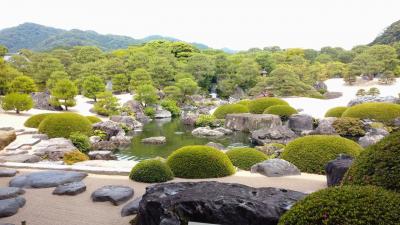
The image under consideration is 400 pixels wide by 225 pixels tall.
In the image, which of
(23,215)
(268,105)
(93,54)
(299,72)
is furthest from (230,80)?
(23,215)

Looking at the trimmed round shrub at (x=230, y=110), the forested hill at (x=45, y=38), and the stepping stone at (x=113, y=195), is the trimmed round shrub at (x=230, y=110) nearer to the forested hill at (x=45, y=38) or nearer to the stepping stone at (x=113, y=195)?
the stepping stone at (x=113, y=195)

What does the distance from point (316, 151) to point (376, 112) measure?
43.6ft

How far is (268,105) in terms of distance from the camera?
25.2m

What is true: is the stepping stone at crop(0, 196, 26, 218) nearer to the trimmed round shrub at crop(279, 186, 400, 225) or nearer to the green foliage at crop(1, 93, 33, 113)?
the trimmed round shrub at crop(279, 186, 400, 225)

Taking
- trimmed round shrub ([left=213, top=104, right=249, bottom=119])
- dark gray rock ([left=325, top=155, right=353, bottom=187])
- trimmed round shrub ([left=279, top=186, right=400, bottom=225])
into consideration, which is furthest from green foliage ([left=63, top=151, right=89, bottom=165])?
trimmed round shrub ([left=213, top=104, right=249, bottom=119])

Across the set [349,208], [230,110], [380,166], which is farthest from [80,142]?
[349,208]

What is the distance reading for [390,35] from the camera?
187 ft

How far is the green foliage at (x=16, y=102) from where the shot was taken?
20688 millimetres

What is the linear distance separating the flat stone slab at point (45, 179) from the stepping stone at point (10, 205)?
99 centimetres

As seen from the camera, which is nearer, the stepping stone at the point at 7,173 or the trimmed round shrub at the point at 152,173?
the trimmed round shrub at the point at 152,173

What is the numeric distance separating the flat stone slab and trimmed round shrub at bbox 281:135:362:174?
5.25 meters

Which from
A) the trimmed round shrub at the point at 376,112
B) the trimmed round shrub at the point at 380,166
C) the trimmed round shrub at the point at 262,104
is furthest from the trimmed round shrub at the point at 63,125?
the trimmed round shrub at the point at 376,112

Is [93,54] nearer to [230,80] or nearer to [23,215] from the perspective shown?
[230,80]

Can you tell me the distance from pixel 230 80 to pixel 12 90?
2006cm
